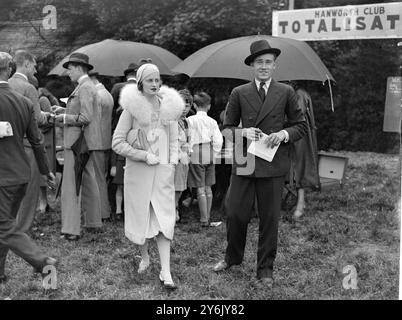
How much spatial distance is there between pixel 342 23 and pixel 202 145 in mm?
2472

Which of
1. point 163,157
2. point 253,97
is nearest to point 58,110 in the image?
point 163,157

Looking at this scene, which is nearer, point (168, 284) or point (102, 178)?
point (168, 284)

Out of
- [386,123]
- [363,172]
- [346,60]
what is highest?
[346,60]

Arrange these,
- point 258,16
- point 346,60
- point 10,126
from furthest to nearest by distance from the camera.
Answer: point 346,60
point 258,16
point 10,126

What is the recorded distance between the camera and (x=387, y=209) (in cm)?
796

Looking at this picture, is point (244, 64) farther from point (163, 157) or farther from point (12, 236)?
point (12, 236)

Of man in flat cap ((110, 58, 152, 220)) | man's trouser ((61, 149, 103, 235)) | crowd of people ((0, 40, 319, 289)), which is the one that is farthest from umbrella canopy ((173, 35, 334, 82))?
crowd of people ((0, 40, 319, 289))

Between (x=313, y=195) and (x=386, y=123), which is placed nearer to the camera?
(x=313, y=195)

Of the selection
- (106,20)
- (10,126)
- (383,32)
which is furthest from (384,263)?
(106,20)

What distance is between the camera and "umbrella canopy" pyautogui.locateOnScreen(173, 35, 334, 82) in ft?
22.6

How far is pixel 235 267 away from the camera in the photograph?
5391 mm

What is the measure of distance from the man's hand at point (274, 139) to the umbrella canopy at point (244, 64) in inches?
85.2

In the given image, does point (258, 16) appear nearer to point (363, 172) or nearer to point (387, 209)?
point (363, 172)

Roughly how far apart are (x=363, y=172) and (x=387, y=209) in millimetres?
3537
